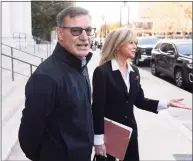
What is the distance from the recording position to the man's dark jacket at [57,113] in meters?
1.85

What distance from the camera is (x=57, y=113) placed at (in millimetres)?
1916

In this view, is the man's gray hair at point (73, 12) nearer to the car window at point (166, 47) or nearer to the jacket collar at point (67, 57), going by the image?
the jacket collar at point (67, 57)

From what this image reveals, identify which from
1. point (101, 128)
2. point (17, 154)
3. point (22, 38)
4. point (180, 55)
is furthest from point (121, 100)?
point (22, 38)

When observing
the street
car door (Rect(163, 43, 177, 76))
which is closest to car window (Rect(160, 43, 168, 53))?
car door (Rect(163, 43, 177, 76))

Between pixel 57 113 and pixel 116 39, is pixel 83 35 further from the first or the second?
pixel 116 39

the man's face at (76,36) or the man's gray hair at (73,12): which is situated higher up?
the man's gray hair at (73,12)

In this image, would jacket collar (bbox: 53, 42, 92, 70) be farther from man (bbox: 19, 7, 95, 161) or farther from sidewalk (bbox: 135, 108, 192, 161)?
sidewalk (bbox: 135, 108, 192, 161)

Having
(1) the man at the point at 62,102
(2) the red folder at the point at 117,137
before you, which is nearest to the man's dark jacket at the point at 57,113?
(1) the man at the point at 62,102

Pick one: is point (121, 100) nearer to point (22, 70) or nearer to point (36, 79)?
point (36, 79)

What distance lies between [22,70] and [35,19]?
2032 centimetres

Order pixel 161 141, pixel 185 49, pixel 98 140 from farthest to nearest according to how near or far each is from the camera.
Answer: pixel 185 49 < pixel 161 141 < pixel 98 140

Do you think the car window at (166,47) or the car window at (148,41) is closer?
the car window at (166,47)

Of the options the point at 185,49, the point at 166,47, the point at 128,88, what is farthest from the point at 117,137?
the point at 166,47

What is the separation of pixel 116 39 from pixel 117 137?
85 cm
